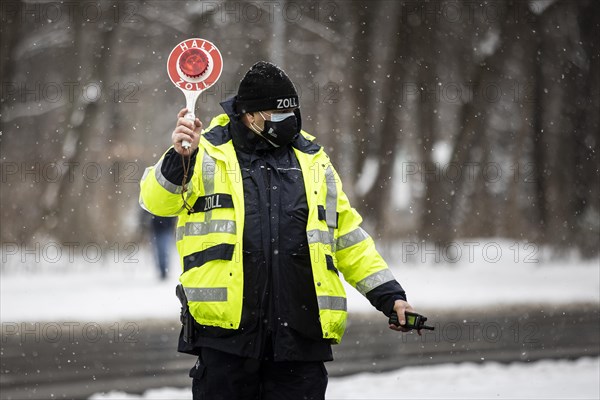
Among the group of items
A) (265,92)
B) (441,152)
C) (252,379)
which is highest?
(441,152)

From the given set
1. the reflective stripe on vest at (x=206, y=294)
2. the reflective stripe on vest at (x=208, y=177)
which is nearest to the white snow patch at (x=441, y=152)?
the reflective stripe on vest at (x=208, y=177)

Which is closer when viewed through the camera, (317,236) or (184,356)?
(317,236)

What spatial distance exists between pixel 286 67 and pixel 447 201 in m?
4.26

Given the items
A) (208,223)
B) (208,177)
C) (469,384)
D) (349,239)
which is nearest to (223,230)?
(208,223)

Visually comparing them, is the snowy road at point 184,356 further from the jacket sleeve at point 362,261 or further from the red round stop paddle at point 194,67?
the red round stop paddle at point 194,67

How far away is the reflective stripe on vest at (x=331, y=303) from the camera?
4289 mm

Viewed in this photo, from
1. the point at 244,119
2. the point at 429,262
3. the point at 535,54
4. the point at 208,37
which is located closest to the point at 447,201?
the point at 429,262

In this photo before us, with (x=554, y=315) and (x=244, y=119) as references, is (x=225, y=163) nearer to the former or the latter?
(x=244, y=119)

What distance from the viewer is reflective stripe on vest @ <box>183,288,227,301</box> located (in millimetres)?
4199

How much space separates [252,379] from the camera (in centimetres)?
425

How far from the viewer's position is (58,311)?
551 inches

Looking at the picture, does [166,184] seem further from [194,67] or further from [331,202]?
[331,202]

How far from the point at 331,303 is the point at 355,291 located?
12603 millimetres

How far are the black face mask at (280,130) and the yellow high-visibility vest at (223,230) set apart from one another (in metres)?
0.12
